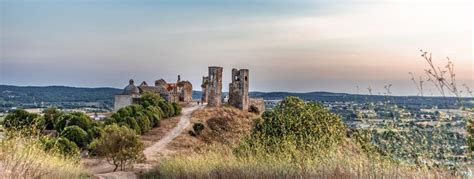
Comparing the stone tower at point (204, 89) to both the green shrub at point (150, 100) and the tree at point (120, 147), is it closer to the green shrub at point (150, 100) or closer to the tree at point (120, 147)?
the green shrub at point (150, 100)

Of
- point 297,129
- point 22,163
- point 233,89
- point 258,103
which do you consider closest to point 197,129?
point 233,89

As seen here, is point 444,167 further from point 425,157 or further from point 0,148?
point 0,148

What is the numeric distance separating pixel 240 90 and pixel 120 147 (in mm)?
24605

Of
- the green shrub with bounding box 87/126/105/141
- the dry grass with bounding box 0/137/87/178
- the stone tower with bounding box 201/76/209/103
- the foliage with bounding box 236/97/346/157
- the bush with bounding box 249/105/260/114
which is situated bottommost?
the green shrub with bounding box 87/126/105/141

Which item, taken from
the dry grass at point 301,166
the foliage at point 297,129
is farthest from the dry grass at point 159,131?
the dry grass at point 301,166

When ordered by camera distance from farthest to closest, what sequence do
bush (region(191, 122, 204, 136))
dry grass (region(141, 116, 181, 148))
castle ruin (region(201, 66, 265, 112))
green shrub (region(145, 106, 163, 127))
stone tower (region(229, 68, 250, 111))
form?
stone tower (region(229, 68, 250, 111)) → castle ruin (region(201, 66, 265, 112)) → green shrub (region(145, 106, 163, 127)) → bush (region(191, 122, 204, 136)) → dry grass (region(141, 116, 181, 148))

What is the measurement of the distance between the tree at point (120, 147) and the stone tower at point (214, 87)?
22673 mm

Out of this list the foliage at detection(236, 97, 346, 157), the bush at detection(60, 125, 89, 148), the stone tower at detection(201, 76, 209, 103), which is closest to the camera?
the foliage at detection(236, 97, 346, 157)

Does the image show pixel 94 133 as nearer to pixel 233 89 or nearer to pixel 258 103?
pixel 233 89

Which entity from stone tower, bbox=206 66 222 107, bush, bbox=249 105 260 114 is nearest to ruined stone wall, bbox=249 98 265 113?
bush, bbox=249 105 260 114

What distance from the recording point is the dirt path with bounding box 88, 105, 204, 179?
38.2ft

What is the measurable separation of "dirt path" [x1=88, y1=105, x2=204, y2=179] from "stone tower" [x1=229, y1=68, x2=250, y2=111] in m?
4.09

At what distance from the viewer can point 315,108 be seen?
10023 millimetres

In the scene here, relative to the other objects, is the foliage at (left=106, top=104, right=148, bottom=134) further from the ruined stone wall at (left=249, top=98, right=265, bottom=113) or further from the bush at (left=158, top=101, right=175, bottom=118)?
the ruined stone wall at (left=249, top=98, right=265, bottom=113)
